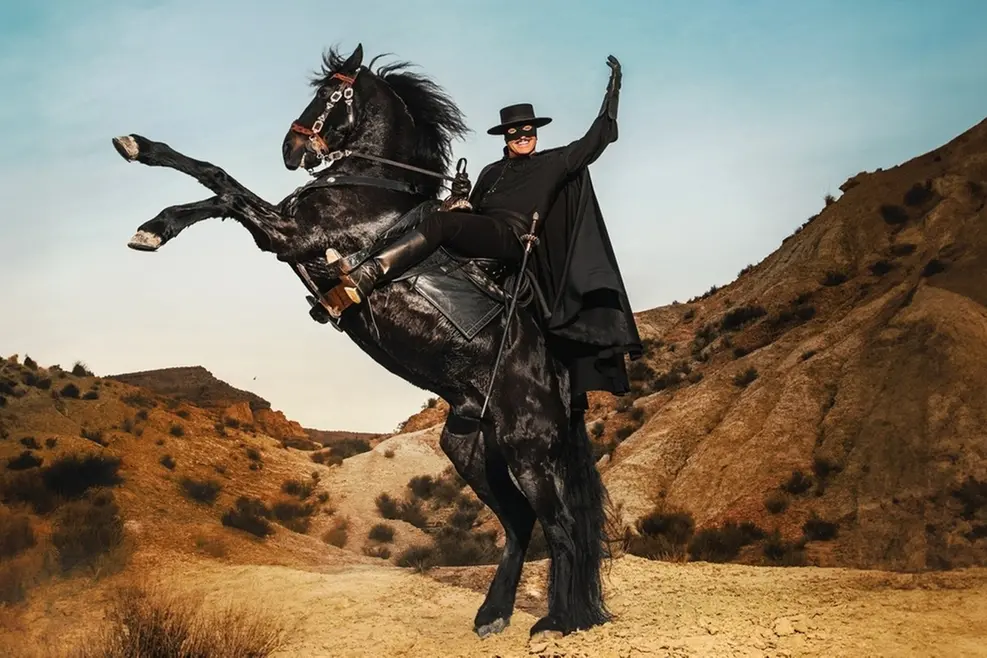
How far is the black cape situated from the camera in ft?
23.3

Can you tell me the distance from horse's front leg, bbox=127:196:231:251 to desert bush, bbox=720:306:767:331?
2785 centimetres

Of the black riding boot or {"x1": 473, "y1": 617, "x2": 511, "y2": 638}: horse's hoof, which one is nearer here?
the black riding boot

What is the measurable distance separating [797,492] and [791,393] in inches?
128

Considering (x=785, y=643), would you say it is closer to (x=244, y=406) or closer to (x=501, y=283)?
(x=501, y=283)

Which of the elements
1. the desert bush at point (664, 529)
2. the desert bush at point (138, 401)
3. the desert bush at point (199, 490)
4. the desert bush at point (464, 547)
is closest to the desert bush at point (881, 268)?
the desert bush at point (664, 529)

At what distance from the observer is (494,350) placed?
6973 mm

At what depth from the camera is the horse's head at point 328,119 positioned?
22.7 feet

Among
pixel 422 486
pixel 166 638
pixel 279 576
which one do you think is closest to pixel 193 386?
pixel 422 486

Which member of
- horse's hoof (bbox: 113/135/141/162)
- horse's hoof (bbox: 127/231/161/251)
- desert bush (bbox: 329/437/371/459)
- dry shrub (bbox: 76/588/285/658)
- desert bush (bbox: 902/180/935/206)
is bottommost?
dry shrub (bbox: 76/588/285/658)

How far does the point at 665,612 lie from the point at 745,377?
19059 mm

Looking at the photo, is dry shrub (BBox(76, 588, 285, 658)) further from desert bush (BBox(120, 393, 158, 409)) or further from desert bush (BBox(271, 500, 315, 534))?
desert bush (BBox(120, 393, 158, 409))

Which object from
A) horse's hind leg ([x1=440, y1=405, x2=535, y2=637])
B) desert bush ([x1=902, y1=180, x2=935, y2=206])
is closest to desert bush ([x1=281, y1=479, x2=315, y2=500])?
horse's hind leg ([x1=440, y1=405, x2=535, y2=637])

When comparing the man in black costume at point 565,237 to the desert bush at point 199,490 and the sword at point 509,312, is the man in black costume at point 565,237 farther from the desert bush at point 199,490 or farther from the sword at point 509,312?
the desert bush at point 199,490

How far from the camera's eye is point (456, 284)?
689cm
